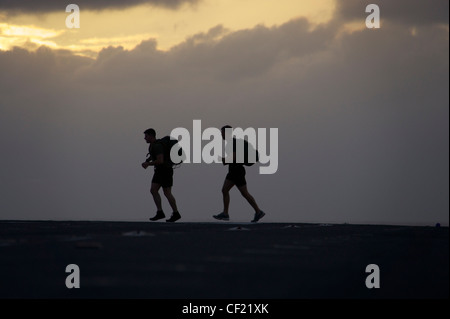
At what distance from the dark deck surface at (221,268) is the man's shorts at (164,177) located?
384 inches

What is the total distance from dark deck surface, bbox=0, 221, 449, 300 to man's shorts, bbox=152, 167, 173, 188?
32.0 ft

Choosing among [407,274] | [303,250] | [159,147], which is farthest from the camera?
[159,147]

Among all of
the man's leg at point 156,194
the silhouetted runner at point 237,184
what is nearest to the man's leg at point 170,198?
the man's leg at point 156,194

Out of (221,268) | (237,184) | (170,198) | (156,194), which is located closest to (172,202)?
(170,198)

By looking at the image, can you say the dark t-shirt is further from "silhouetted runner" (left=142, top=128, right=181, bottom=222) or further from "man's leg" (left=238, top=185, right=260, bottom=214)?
"man's leg" (left=238, top=185, right=260, bottom=214)

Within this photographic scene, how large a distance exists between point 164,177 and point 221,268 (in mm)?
14984

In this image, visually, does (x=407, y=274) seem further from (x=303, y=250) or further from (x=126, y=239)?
(x=126, y=239)

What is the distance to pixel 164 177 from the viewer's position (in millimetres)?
24734

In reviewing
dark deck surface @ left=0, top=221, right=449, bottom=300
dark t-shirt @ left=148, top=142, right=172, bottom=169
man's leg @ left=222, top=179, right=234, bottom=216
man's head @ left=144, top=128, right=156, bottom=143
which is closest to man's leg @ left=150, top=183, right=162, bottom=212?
dark t-shirt @ left=148, top=142, right=172, bottom=169

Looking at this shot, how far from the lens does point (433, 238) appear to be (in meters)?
15.8

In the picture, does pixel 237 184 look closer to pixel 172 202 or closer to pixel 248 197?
pixel 248 197

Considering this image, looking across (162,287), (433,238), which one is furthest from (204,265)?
(433,238)

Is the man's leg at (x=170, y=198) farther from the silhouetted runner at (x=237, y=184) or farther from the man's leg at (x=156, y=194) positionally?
the silhouetted runner at (x=237, y=184)
